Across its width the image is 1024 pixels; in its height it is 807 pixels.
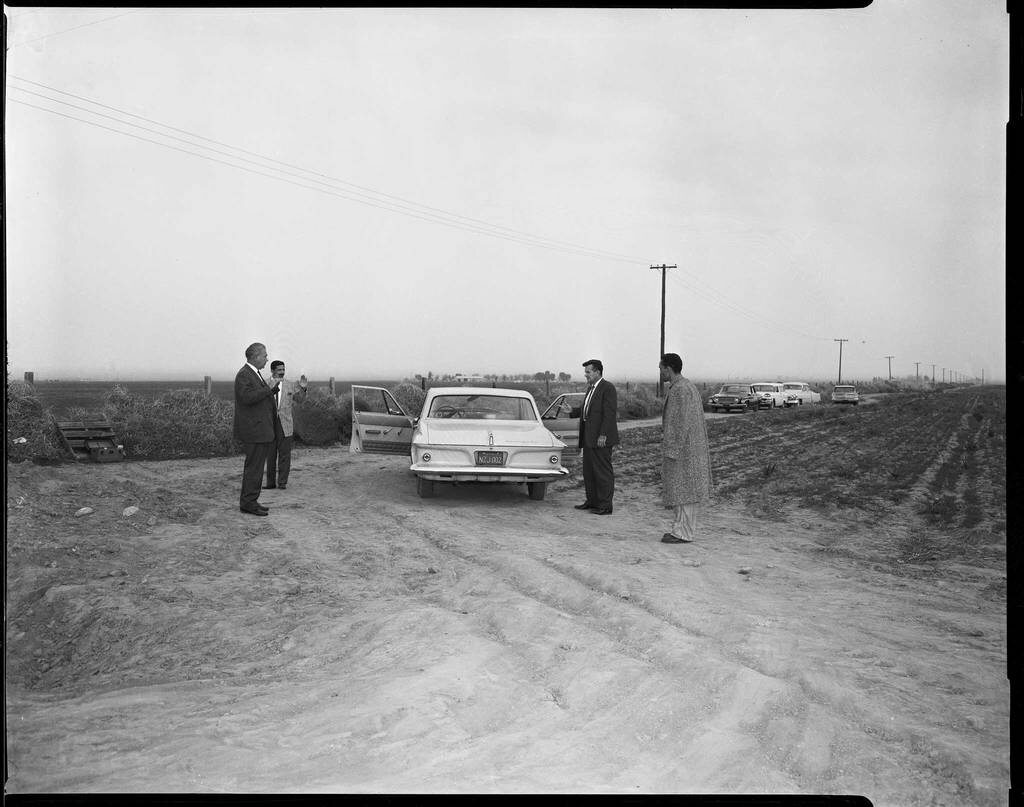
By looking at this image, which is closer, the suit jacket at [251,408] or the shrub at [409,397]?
the suit jacket at [251,408]

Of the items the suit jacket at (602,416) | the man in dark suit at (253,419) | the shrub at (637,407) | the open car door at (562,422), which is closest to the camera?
the man in dark suit at (253,419)

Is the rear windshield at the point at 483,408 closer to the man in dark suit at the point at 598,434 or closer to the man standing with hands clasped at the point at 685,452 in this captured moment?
the man in dark suit at the point at 598,434

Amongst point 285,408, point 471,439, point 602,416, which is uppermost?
point 602,416

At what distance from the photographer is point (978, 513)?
959 centimetres

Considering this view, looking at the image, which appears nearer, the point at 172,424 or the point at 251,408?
the point at 251,408

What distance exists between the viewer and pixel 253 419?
8258mm

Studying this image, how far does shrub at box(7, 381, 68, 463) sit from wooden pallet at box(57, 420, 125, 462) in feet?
0.49

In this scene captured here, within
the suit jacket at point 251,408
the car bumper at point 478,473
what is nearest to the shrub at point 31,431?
the suit jacket at point 251,408

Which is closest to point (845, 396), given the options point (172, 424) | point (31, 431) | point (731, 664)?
point (172, 424)

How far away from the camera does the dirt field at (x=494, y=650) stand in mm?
3285

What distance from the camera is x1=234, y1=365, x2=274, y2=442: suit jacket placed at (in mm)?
8172

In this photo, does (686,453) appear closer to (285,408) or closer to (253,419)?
(253,419)

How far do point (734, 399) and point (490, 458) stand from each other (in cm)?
3276

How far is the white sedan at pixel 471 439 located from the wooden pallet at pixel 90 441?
4910mm
